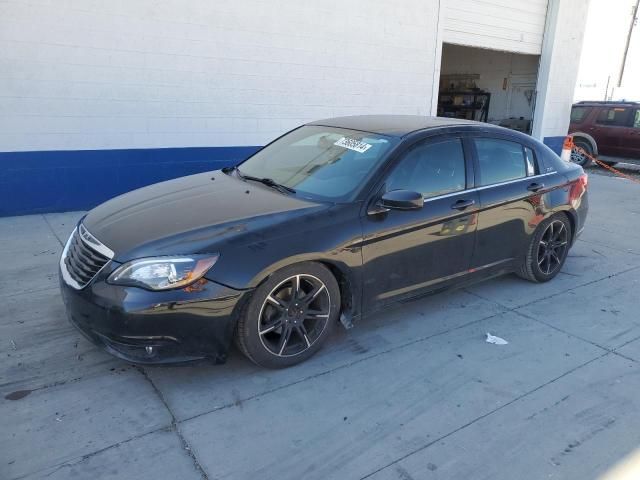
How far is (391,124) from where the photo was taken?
4.23 metres

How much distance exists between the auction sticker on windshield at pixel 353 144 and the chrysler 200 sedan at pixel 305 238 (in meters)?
0.02

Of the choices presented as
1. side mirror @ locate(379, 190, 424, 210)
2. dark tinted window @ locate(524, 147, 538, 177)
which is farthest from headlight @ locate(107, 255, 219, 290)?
dark tinted window @ locate(524, 147, 538, 177)

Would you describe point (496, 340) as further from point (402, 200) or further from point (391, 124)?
point (391, 124)

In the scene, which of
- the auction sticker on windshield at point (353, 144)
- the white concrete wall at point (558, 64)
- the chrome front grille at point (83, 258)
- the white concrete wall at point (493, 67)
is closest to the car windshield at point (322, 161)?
the auction sticker on windshield at point (353, 144)

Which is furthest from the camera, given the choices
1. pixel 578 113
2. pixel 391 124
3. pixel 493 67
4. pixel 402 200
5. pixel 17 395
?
pixel 493 67

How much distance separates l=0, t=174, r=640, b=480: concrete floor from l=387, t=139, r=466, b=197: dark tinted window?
3.55ft

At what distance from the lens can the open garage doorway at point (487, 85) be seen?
52.3 ft

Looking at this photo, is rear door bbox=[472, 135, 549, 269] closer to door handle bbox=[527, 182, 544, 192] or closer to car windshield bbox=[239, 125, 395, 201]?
door handle bbox=[527, 182, 544, 192]

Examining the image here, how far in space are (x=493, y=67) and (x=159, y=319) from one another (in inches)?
666

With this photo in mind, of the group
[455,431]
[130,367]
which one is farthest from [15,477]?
[455,431]

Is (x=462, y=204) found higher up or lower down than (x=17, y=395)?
higher up

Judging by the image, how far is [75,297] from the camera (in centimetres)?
305

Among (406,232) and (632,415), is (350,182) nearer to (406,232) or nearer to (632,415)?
(406,232)

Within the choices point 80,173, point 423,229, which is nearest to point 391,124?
point 423,229
